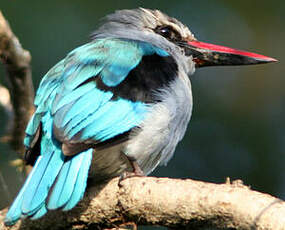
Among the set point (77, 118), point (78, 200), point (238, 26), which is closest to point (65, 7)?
point (238, 26)

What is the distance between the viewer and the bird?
3.64m

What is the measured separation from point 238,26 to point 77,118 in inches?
180

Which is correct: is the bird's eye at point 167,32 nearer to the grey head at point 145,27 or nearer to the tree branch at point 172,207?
the grey head at point 145,27

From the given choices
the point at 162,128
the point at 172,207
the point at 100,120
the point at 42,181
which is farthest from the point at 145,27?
the point at 172,207

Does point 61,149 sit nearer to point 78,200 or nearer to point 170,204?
point 78,200

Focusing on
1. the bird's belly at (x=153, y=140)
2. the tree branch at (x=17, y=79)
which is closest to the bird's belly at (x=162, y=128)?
the bird's belly at (x=153, y=140)

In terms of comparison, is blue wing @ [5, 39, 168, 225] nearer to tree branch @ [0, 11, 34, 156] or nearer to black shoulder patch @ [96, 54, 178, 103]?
black shoulder patch @ [96, 54, 178, 103]

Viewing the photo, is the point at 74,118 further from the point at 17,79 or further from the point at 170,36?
the point at 170,36

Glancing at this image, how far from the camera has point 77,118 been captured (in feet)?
12.6

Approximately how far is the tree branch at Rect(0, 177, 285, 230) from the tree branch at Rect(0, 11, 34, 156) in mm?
1445

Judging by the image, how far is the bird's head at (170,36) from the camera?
5254mm

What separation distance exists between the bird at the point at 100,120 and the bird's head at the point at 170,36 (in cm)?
33

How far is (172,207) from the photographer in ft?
11.4

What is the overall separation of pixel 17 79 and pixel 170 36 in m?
1.32
